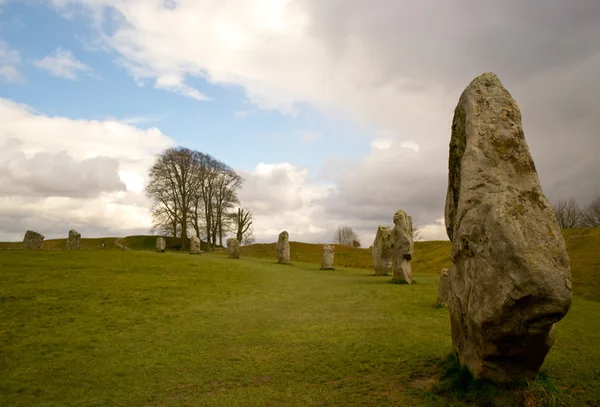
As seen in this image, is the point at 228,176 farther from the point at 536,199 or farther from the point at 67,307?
the point at 536,199

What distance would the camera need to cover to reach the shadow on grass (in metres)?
5.36

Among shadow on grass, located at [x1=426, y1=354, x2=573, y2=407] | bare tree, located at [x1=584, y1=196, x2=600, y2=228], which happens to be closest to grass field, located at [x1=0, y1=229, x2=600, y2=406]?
shadow on grass, located at [x1=426, y1=354, x2=573, y2=407]

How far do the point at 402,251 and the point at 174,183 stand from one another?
3389cm

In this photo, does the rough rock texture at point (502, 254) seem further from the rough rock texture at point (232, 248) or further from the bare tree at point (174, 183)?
the bare tree at point (174, 183)

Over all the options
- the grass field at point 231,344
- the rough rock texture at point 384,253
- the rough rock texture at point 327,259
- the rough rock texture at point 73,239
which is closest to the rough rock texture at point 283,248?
the rough rock texture at point 327,259

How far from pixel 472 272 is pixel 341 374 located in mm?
3079

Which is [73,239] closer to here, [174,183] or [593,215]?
[174,183]

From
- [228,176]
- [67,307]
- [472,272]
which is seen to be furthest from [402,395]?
[228,176]

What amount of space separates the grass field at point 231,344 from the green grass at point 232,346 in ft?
0.13

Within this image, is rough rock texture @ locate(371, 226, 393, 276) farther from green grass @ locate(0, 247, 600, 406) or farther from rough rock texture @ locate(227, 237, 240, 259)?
rough rock texture @ locate(227, 237, 240, 259)

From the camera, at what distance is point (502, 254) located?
5.43 metres

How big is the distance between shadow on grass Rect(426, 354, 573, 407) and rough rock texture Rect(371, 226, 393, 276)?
21073 millimetres

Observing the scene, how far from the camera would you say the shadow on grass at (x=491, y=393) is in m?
5.36

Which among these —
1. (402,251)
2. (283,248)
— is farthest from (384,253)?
(283,248)
